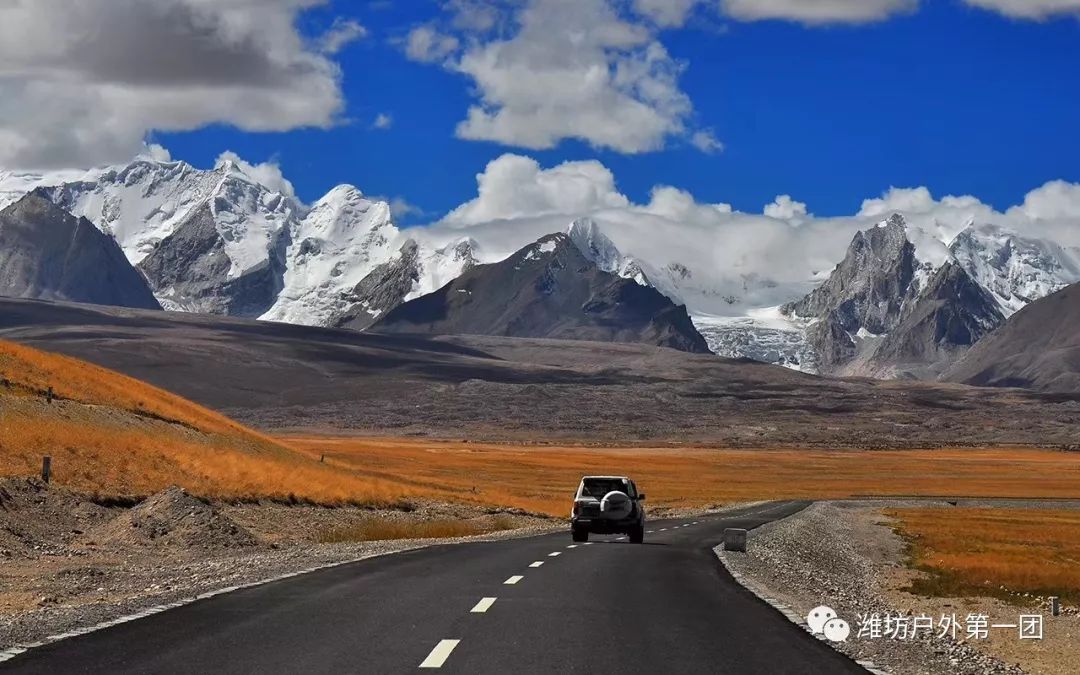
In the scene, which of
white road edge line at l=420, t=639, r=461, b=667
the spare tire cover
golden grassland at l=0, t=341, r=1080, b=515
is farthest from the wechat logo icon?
golden grassland at l=0, t=341, r=1080, b=515

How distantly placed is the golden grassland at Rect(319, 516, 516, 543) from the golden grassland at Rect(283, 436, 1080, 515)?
1252cm

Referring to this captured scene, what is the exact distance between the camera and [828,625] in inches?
794

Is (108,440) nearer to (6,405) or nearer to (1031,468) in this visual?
(6,405)

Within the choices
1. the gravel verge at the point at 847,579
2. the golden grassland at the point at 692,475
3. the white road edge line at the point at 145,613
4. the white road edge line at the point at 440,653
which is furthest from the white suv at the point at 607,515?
the golden grassland at the point at 692,475

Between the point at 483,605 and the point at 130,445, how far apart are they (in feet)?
105

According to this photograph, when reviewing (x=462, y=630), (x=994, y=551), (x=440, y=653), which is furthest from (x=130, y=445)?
(x=440, y=653)

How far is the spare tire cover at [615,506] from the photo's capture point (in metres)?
42.7

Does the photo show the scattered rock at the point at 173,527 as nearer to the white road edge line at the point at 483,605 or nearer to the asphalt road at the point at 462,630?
the asphalt road at the point at 462,630

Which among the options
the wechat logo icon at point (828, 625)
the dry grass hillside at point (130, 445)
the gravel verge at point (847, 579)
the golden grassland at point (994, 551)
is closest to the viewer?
the gravel verge at point (847, 579)

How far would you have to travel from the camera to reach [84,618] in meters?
19.2

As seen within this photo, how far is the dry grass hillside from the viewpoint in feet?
146

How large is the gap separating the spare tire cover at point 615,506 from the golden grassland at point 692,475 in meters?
29.9

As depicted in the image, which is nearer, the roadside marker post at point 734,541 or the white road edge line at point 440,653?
the white road edge line at point 440,653

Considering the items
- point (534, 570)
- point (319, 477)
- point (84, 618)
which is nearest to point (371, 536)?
point (319, 477)
